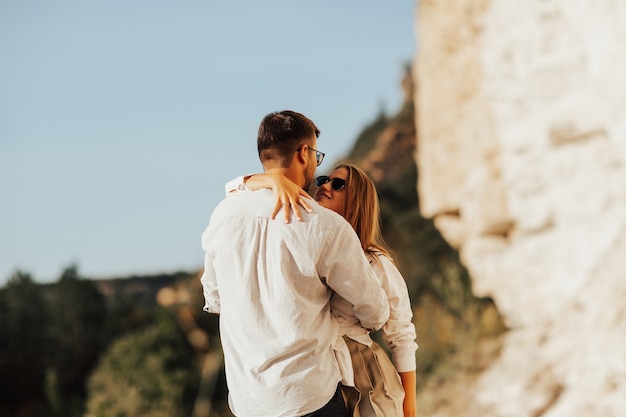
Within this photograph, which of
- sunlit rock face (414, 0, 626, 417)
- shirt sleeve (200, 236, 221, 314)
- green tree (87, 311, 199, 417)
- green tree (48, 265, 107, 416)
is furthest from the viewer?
green tree (48, 265, 107, 416)

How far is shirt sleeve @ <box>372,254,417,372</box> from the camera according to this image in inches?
63.4

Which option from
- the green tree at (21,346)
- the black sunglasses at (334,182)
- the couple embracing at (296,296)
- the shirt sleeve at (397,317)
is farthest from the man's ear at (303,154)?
the green tree at (21,346)

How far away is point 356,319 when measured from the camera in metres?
1.54

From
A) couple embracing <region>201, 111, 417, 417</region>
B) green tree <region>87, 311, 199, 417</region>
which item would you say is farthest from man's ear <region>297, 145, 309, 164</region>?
green tree <region>87, 311, 199, 417</region>

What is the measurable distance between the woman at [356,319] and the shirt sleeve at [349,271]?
61 mm

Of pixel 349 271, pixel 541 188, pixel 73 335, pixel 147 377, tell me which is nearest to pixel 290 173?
pixel 349 271

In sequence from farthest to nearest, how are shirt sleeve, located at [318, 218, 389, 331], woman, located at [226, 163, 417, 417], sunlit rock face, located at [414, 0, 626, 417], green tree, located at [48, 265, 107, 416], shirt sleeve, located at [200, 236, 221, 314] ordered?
green tree, located at [48, 265, 107, 416] → sunlit rock face, located at [414, 0, 626, 417] → shirt sleeve, located at [200, 236, 221, 314] → woman, located at [226, 163, 417, 417] → shirt sleeve, located at [318, 218, 389, 331]

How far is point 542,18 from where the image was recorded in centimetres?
1047

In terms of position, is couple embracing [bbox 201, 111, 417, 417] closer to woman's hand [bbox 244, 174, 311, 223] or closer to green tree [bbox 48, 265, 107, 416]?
woman's hand [bbox 244, 174, 311, 223]

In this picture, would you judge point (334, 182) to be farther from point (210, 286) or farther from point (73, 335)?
point (73, 335)

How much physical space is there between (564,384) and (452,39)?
7.66 m

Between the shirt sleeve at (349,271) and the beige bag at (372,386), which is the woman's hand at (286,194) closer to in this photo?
the shirt sleeve at (349,271)

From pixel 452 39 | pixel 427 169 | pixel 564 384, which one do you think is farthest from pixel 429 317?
pixel 564 384

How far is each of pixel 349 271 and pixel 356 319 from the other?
6.6 inches
